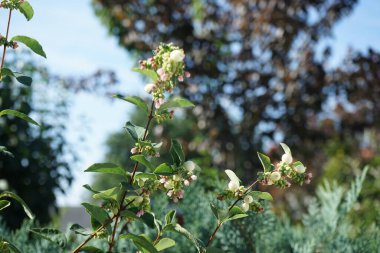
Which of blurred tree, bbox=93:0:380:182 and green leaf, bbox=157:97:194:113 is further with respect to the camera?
blurred tree, bbox=93:0:380:182

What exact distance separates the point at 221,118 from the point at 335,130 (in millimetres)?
2220

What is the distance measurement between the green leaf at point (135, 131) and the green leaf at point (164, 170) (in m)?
0.09

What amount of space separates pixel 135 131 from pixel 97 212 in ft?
0.62

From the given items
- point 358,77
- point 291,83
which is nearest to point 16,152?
point 291,83

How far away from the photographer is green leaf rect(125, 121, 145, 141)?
111cm

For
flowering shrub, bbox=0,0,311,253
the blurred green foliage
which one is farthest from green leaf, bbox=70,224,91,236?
the blurred green foliage

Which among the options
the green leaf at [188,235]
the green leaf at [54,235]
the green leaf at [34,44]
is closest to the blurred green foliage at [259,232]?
the green leaf at [54,235]

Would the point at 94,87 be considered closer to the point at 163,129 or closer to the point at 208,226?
the point at 163,129

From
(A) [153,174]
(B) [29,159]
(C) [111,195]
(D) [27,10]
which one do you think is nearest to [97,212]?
(C) [111,195]

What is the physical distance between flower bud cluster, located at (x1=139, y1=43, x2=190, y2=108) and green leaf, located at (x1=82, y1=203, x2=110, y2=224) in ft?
0.82

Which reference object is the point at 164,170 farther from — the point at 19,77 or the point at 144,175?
the point at 19,77

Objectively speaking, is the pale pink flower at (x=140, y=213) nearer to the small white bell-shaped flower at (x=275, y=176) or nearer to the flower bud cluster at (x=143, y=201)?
the flower bud cluster at (x=143, y=201)

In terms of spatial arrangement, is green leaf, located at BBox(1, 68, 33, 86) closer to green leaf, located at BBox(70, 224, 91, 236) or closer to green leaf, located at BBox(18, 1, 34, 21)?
green leaf, located at BBox(18, 1, 34, 21)

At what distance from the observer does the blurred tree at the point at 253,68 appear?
6695 mm
